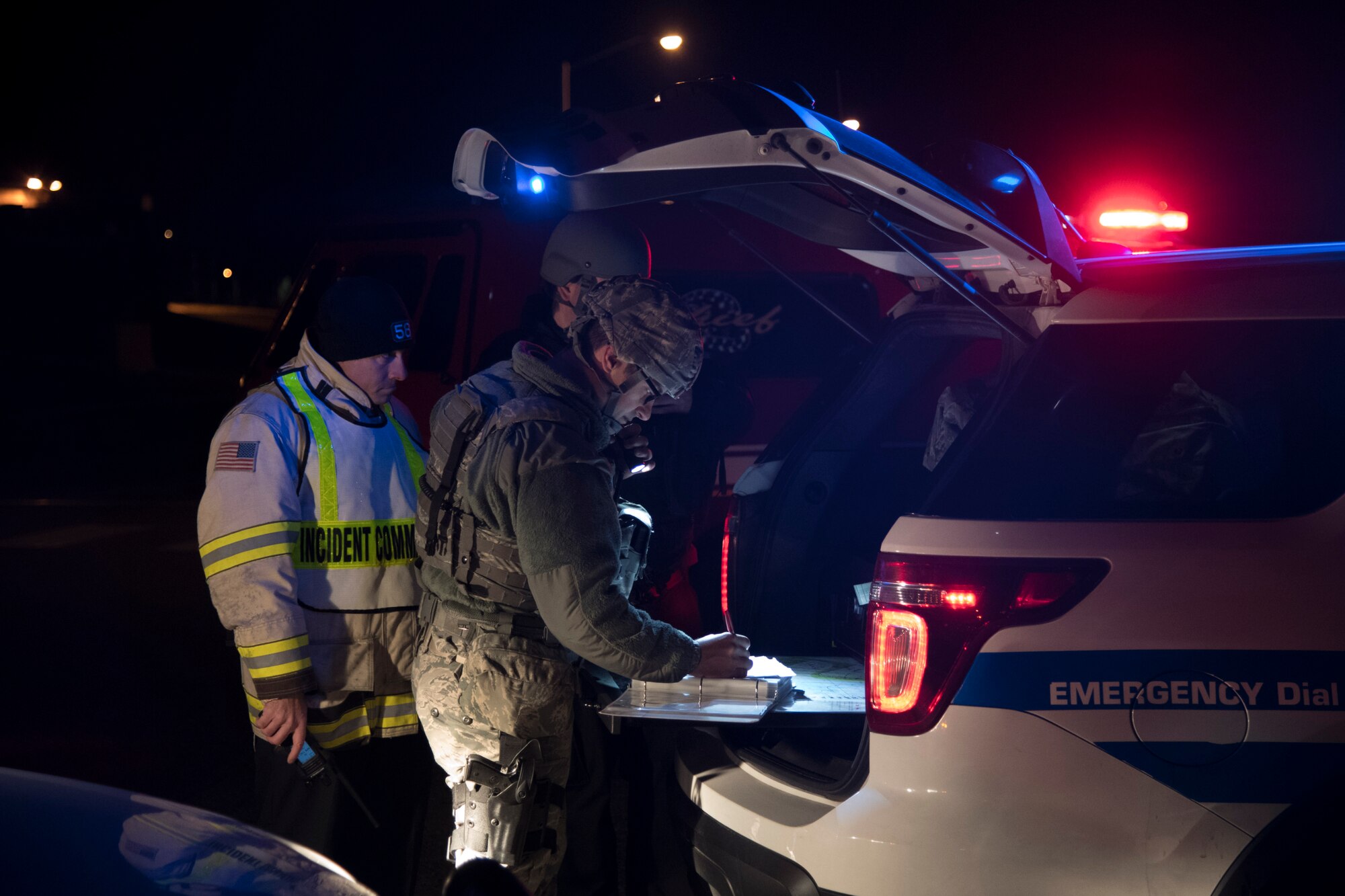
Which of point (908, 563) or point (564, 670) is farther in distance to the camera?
point (564, 670)

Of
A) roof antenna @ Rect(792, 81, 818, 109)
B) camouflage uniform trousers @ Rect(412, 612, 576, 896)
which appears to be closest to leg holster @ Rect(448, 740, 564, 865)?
camouflage uniform trousers @ Rect(412, 612, 576, 896)

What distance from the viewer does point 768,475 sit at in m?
3.59

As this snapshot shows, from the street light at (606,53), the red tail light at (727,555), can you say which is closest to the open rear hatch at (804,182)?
the red tail light at (727,555)

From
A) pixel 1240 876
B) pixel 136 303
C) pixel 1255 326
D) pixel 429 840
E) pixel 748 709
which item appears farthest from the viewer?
pixel 136 303

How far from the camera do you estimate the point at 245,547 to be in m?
2.69

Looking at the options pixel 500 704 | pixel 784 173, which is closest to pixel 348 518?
pixel 500 704

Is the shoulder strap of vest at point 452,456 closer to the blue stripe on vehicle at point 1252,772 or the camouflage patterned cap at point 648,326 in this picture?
the camouflage patterned cap at point 648,326

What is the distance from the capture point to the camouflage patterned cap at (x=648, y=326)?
2.49m

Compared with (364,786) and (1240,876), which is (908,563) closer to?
(1240,876)

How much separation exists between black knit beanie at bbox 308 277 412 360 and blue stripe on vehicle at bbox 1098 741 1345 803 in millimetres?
1934

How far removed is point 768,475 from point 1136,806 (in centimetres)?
170

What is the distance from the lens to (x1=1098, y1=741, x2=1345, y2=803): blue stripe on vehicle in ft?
6.77

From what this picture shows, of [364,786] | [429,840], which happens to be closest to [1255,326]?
[364,786]

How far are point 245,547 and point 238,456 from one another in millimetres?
214
